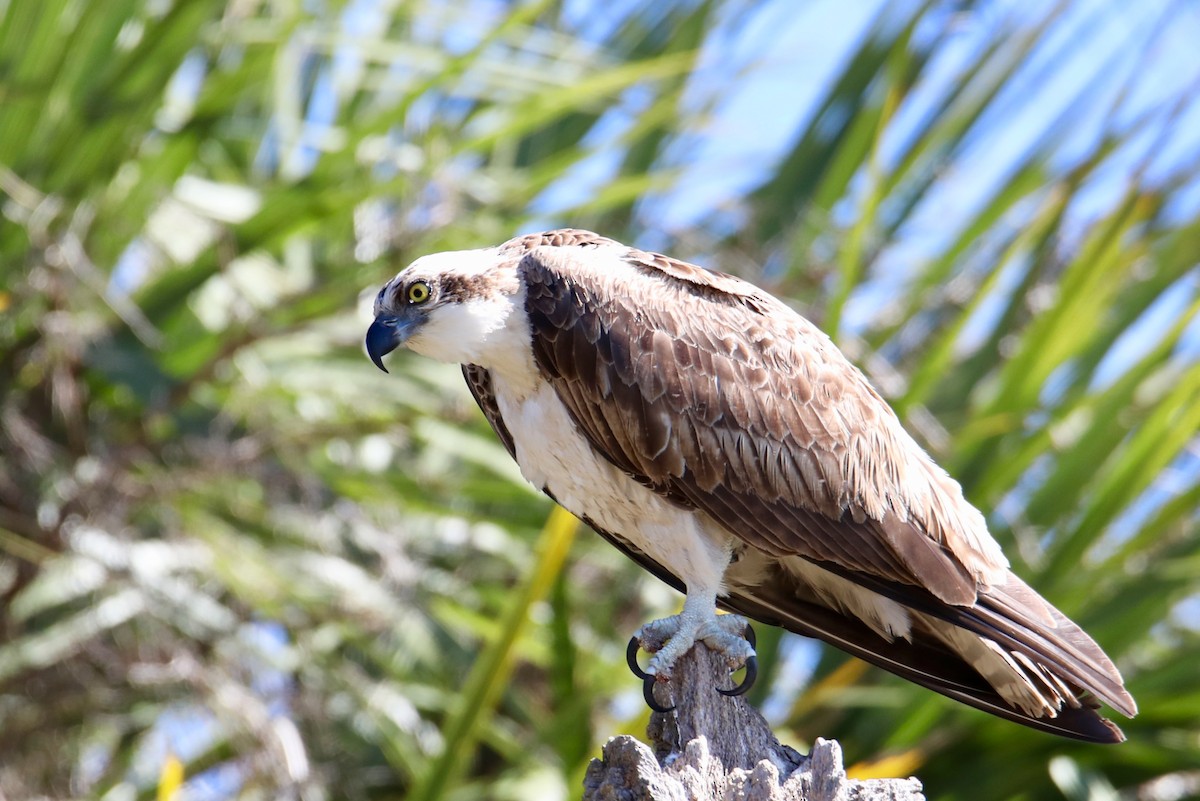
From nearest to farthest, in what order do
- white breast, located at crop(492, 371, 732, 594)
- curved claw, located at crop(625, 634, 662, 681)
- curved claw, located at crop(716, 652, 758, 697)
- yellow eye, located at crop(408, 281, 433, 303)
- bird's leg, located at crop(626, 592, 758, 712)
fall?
curved claw, located at crop(716, 652, 758, 697) → bird's leg, located at crop(626, 592, 758, 712) → curved claw, located at crop(625, 634, 662, 681) → white breast, located at crop(492, 371, 732, 594) → yellow eye, located at crop(408, 281, 433, 303)

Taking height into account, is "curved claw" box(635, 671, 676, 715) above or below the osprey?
below

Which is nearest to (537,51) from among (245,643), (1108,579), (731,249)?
(731,249)

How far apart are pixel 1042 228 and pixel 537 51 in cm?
242

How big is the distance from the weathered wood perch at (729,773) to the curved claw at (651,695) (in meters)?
0.17

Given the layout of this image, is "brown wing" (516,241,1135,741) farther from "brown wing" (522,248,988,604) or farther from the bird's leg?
the bird's leg

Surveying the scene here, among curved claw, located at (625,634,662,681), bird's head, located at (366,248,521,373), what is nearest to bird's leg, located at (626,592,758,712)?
curved claw, located at (625,634,662,681)

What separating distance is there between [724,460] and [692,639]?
0.52 m

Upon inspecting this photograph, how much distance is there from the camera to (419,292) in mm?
4418

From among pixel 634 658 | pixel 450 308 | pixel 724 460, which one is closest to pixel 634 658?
pixel 634 658

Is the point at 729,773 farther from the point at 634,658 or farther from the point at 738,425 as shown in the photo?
the point at 738,425

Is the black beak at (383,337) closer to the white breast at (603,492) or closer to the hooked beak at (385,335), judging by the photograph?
the hooked beak at (385,335)

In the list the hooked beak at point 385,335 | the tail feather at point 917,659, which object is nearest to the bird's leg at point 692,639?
the tail feather at point 917,659

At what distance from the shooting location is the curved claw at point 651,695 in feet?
12.6

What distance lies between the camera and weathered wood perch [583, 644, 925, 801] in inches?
130
